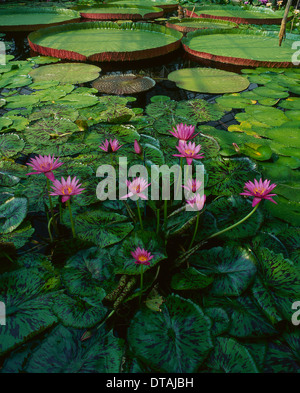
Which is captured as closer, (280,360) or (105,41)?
(280,360)

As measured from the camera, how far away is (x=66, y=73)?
2898mm

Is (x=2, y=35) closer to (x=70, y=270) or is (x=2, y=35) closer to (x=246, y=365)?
(x=70, y=270)

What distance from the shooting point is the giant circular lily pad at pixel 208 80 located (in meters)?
2.63

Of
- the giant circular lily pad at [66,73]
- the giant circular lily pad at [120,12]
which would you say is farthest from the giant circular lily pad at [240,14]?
the giant circular lily pad at [66,73]

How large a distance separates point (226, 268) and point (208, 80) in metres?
2.39

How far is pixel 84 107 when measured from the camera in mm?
2234

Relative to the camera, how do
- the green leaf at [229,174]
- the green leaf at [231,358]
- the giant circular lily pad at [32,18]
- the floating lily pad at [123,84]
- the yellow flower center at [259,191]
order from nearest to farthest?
the green leaf at [231,358] → the yellow flower center at [259,191] → the green leaf at [229,174] → the floating lily pad at [123,84] → the giant circular lily pad at [32,18]

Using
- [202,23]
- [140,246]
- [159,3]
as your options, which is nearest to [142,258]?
[140,246]

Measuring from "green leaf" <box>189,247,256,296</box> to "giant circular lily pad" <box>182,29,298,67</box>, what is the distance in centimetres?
303

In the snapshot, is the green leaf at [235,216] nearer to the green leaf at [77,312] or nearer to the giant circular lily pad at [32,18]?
the green leaf at [77,312]

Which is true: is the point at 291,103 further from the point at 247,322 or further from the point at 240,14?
the point at 240,14

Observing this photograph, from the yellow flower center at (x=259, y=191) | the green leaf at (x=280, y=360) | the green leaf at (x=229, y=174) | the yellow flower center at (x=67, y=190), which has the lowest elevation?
the green leaf at (x=280, y=360)

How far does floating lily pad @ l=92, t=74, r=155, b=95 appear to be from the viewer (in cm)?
258

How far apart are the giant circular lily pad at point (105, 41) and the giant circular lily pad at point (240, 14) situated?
2230 millimetres
